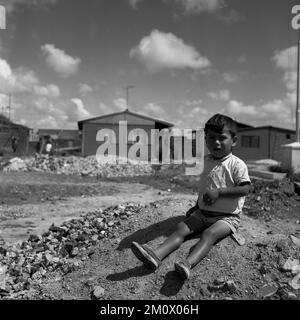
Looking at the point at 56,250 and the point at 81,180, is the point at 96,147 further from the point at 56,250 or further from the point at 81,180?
the point at 56,250

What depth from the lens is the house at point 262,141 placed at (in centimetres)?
2681

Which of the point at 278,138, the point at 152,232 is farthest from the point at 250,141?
the point at 152,232

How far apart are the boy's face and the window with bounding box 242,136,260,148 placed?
2506 centimetres

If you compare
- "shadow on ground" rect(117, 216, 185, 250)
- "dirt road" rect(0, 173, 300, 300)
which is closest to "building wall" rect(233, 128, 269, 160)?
"dirt road" rect(0, 173, 300, 300)

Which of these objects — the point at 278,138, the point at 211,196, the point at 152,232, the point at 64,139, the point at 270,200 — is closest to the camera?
the point at 211,196

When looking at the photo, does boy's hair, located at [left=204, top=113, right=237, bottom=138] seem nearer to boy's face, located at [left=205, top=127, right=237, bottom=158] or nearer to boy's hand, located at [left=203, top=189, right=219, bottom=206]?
boy's face, located at [left=205, top=127, right=237, bottom=158]

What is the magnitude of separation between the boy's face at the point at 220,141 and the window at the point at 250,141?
25062 mm

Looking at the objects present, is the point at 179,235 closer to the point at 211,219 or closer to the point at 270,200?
the point at 211,219

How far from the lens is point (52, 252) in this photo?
4.90 m

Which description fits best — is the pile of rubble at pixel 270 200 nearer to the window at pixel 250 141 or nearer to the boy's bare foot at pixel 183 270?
the boy's bare foot at pixel 183 270

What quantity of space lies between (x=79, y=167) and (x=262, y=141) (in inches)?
550

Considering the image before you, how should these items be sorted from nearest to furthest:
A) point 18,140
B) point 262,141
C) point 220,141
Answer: point 220,141
point 262,141
point 18,140

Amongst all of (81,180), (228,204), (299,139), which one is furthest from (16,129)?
(228,204)
